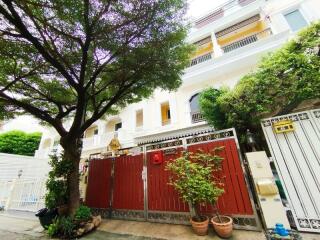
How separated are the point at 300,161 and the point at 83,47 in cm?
666

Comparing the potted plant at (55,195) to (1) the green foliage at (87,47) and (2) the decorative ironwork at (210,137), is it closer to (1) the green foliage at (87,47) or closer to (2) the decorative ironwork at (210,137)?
(1) the green foliage at (87,47)

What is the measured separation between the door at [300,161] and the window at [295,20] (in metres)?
8.53

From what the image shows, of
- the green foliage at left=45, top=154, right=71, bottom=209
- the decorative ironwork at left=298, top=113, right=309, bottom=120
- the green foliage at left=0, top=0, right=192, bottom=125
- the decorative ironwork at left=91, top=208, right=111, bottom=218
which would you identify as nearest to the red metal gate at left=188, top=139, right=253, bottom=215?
the decorative ironwork at left=298, top=113, right=309, bottom=120

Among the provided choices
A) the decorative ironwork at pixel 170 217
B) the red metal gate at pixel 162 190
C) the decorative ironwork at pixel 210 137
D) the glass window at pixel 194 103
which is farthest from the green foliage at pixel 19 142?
the decorative ironwork at pixel 210 137

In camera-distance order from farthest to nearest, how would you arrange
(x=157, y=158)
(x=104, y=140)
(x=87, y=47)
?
(x=104, y=140) → (x=157, y=158) → (x=87, y=47)

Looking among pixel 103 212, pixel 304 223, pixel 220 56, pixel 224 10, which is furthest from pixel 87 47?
pixel 224 10

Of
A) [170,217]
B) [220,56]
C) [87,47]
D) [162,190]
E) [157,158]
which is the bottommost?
[170,217]

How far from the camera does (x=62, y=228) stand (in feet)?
15.3

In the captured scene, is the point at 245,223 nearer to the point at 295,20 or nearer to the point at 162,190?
the point at 162,190

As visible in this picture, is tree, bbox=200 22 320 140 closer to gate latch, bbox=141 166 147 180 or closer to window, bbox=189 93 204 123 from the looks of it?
gate latch, bbox=141 166 147 180

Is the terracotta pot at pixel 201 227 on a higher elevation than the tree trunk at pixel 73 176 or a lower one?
lower

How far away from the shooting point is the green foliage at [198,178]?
3844mm

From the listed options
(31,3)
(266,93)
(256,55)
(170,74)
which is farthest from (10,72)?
(256,55)

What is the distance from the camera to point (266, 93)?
14.7 feet
